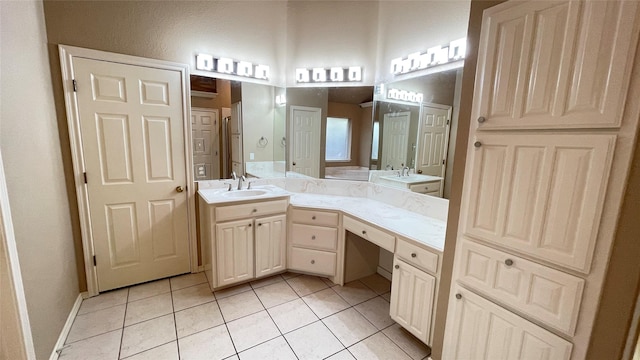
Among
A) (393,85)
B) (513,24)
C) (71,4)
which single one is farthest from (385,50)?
(71,4)

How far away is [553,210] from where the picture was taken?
1.04 metres

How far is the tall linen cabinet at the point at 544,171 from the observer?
90 centimetres

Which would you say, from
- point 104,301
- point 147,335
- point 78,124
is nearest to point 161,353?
point 147,335

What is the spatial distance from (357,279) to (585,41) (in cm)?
234

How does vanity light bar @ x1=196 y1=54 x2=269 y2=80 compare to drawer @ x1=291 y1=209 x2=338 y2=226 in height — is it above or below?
above

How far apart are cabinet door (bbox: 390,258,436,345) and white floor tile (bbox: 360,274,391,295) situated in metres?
0.58

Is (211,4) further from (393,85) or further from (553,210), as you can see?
(553,210)

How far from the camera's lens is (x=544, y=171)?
1057 mm

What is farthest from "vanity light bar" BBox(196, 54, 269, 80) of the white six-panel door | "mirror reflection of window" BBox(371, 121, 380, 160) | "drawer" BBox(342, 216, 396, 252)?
"drawer" BBox(342, 216, 396, 252)

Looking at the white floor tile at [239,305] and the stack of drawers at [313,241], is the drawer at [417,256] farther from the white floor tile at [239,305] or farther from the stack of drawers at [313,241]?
the white floor tile at [239,305]

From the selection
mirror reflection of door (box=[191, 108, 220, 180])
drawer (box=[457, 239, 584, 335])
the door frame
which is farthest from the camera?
mirror reflection of door (box=[191, 108, 220, 180])

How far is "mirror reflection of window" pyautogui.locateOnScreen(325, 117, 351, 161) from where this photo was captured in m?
2.74

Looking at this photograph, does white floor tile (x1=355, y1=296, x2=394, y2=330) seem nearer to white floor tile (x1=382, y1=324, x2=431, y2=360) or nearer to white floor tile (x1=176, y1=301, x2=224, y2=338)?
white floor tile (x1=382, y1=324, x2=431, y2=360)

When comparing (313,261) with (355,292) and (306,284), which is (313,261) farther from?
(355,292)
